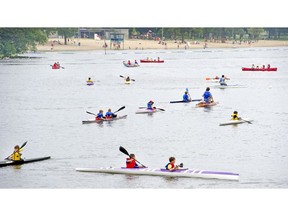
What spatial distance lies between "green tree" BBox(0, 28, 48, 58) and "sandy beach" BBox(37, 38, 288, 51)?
27 centimetres

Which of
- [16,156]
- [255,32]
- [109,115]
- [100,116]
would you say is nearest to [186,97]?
[109,115]

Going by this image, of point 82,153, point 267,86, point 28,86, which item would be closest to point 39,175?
point 82,153

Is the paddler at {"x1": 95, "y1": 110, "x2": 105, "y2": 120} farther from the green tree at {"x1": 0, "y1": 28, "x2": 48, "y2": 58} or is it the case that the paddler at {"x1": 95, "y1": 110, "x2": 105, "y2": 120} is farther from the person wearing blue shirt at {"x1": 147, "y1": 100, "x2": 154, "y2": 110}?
the green tree at {"x1": 0, "y1": 28, "x2": 48, "y2": 58}

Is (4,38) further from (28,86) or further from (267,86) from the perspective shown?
(267,86)

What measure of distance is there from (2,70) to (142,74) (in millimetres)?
10841

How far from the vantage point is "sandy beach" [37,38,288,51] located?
65.7 ft

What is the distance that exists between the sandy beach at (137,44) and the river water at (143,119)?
0.51m

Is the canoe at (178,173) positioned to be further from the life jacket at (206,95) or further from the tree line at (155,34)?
the life jacket at (206,95)

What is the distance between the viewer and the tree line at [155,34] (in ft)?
61.6

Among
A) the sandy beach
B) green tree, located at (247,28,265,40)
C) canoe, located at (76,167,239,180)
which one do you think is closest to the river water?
canoe, located at (76,167,239,180)

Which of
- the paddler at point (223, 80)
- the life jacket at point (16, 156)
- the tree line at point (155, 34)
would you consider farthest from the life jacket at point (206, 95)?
the life jacket at point (16, 156)

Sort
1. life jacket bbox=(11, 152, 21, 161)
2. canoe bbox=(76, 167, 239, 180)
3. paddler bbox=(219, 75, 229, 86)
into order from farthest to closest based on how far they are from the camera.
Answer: paddler bbox=(219, 75, 229, 86) < life jacket bbox=(11, 152, 21, 161) < canoe bbox=(76, 167, 239, 180)
